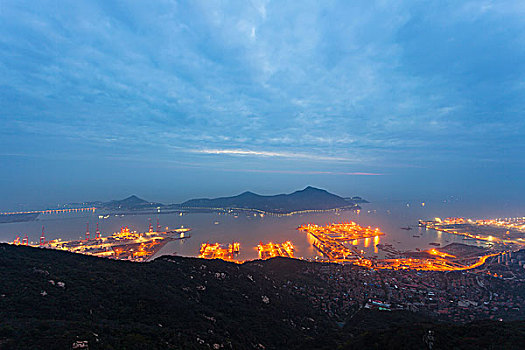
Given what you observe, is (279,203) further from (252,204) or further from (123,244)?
(123,244)

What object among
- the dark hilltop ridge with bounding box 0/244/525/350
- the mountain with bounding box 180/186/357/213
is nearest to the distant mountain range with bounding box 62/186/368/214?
the mountain with bounding box 180/186/357/213

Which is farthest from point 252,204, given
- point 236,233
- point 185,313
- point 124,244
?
point 185,313

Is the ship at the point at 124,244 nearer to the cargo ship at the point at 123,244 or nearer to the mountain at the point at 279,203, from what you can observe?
the cargo ship at the point at 123,244

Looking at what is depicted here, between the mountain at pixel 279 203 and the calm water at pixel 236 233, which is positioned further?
the mountain at pixel 279 203

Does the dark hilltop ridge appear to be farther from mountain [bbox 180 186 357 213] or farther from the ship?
mountain [bbox 180 186 357 213]

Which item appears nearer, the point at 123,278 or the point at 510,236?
the point at 123,278

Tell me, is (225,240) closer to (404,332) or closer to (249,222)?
(249,222)

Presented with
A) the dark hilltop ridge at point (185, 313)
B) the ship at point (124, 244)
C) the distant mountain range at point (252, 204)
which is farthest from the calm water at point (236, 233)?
the distant mountain range at point (252, 204)

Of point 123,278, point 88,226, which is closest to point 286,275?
point 123,278

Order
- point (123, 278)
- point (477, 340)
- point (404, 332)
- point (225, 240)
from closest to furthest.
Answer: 1. point (477, 340)
2. point (404, 332)
3. point (123, 278)
4. point (225, 240)
